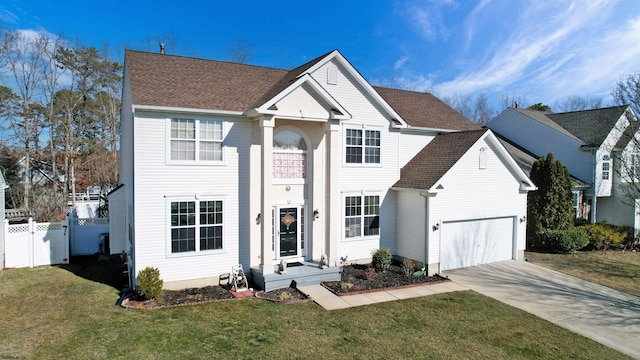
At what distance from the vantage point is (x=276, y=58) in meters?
35.0

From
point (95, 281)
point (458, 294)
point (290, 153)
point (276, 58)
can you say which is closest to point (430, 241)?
point (458, 294)

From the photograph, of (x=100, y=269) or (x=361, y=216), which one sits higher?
(x=361, y=216)

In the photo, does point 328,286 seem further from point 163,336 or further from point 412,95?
point 412,95

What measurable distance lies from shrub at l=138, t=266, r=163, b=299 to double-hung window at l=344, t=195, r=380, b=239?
24.1 ft

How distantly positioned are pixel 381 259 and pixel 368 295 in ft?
8.52

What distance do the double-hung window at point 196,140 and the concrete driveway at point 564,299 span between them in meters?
10.3

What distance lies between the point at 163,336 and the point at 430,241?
33.4ft

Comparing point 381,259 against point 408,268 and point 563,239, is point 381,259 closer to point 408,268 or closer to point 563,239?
point 408,268

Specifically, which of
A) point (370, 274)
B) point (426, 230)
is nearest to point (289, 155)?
point (370, 274)

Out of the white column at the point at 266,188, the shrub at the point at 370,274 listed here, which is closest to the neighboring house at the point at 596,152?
the shrub at the point at 370,274

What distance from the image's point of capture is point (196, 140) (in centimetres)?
1231

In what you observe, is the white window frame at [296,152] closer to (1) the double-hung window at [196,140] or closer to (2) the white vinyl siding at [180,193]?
(2) the white vinyl siding at [180,193]

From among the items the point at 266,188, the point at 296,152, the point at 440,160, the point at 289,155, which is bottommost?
the point at 266,188

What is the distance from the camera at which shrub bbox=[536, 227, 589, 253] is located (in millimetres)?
18859
